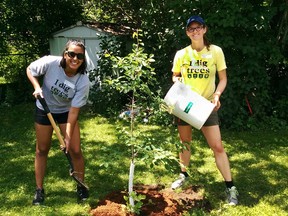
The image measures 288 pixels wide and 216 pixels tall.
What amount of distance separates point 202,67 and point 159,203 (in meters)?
1.41

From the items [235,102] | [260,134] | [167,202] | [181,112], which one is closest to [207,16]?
[235,102]

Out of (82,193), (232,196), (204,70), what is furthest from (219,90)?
(82,193)

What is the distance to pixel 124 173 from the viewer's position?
192 inches

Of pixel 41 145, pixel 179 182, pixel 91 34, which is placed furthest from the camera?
pixel 91 34

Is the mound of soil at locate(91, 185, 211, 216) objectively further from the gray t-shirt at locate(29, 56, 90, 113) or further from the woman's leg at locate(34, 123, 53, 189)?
the gray t-shirt at locate(29, 56, 90, 113)

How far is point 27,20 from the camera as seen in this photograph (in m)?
10.1

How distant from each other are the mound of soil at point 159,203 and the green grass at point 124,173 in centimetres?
12

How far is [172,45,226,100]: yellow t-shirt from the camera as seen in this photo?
3.67 m

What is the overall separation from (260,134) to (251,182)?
2258 millimetres

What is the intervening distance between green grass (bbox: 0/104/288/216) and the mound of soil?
0.41ft

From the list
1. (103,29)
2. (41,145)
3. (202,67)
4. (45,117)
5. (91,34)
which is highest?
(103,29)

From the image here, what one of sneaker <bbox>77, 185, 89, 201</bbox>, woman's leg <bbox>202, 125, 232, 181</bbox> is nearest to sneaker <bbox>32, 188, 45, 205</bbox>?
sneaker <bbox>77, 185, 89, 201</bbox>

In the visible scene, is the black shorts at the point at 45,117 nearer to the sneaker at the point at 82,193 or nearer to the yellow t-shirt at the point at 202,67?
the sneaker at the point at 82,193

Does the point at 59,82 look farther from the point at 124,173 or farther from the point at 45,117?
the point at 124,173
